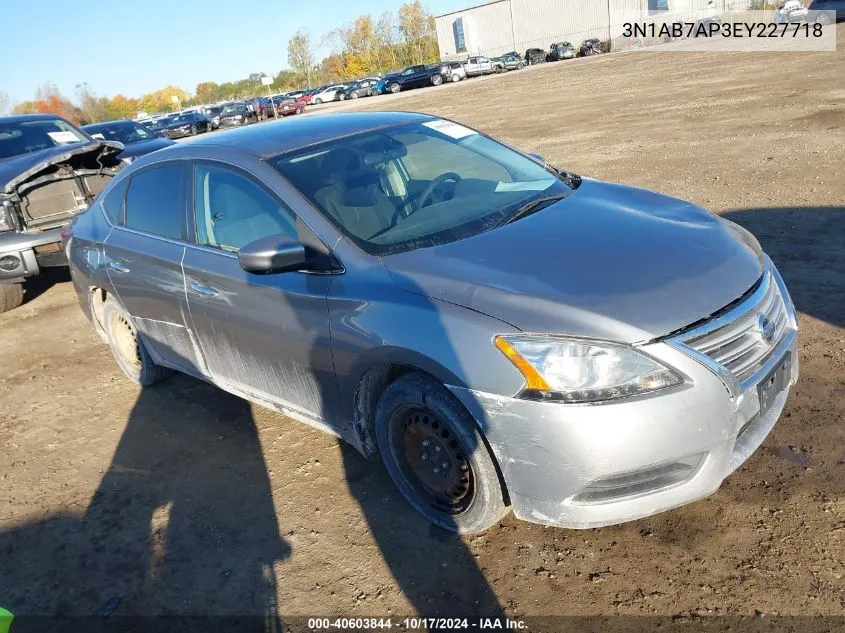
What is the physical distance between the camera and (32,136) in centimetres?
877

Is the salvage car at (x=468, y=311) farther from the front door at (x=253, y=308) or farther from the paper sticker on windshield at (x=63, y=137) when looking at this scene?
the paper sticker on windshield at (x=63, y=137)

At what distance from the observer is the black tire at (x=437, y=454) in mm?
2594

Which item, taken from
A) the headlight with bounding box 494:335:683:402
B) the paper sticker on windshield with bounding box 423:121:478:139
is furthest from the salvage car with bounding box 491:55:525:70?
the headlight with bounding box 494:335:683:402

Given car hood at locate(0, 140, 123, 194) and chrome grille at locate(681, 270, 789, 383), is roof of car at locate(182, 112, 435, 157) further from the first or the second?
car hood at locate(0, 140, 123, 194)

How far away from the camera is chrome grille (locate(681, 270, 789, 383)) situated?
2396 millimetres

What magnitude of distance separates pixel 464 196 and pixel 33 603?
273 cm

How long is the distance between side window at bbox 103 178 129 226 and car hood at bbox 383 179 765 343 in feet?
8.15

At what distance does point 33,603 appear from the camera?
2.92 metres

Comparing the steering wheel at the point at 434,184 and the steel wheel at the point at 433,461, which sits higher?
the steering wheel at the point at 434,184

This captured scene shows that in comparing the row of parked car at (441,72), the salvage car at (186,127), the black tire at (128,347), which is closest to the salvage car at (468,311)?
the black tire at (128,347)

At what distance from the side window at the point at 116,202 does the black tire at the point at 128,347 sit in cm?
57

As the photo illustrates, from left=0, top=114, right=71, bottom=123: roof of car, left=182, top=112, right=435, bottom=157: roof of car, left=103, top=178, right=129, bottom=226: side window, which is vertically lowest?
left=103, top=178, right=129, bottom=226: side window

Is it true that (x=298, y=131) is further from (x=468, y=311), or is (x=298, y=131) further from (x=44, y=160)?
(x=44, y=160)

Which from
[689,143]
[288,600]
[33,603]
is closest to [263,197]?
[288,600]
